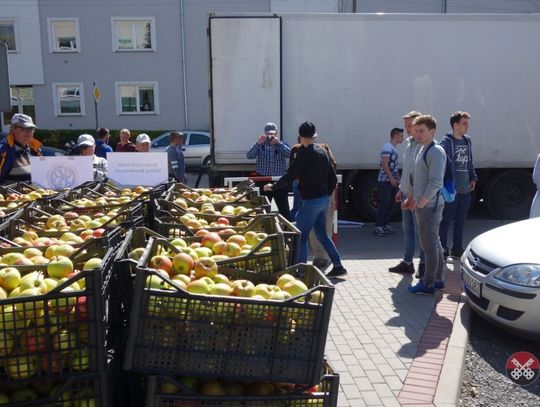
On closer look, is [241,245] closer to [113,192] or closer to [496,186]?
[113,192]

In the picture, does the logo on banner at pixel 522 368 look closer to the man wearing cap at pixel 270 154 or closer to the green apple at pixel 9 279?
the green apple at pixel 9 279

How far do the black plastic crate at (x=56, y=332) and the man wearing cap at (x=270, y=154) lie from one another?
261 inches

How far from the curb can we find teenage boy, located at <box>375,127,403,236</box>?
12.2 feet

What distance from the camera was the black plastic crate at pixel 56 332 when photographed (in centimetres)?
254

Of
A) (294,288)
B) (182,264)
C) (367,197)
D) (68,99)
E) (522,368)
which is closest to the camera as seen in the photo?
(294,288)

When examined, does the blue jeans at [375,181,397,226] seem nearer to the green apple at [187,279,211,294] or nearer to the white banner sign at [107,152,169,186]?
the white banner sign at [107,152,169,186]

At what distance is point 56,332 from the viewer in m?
2.57

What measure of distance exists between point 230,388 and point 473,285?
3.50 m

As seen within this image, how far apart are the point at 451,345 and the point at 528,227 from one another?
1.70 metres

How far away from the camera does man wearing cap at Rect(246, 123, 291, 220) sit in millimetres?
9273

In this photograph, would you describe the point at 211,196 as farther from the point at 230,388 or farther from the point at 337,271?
the point at 230,388

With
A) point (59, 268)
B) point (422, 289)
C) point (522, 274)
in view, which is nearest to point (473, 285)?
point (522, 274)

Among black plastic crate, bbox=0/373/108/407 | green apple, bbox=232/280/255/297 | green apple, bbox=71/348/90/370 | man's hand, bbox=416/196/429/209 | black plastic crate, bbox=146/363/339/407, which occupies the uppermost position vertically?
green apple, bbox=232/280/255/297

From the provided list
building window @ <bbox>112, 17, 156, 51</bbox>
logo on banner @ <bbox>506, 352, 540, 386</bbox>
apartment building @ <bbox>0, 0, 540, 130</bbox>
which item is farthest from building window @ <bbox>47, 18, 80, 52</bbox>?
logo on banner @ <bbox>506, 352, 540, 386</bbox>
